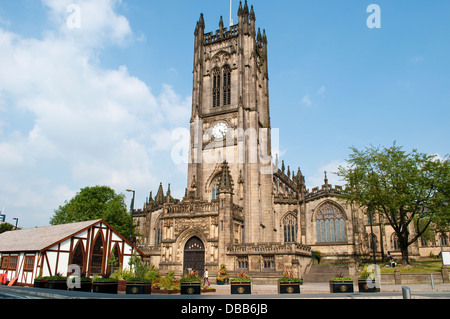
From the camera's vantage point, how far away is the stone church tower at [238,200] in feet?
118

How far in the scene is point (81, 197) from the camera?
46.7 meters

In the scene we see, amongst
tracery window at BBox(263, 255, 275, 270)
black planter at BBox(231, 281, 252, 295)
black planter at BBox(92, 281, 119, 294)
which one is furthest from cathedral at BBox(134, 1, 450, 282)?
black planter at BBox(92, 281, 119, 294)

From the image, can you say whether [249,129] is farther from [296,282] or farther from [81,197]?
[296,282]

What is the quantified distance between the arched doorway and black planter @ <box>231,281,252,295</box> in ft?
59.0

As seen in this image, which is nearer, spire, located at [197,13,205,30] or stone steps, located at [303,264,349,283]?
stone steps, located at [303,264,349,283]

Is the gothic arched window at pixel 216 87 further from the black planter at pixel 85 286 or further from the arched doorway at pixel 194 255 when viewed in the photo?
the black planter at pixel 85 286

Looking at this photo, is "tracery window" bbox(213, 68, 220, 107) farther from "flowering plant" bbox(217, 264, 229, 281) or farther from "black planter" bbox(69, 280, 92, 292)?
"black planter" bbox(69, 280, 92, 292)

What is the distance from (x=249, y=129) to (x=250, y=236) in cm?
1493

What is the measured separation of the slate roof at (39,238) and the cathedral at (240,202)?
12.1 m

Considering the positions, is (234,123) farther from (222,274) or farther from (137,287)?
(137,287)

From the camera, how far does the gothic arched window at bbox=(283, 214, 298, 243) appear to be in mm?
47250

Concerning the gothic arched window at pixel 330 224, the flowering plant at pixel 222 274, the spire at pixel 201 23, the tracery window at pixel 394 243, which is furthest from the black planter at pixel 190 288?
the spire at pixel 201 23
